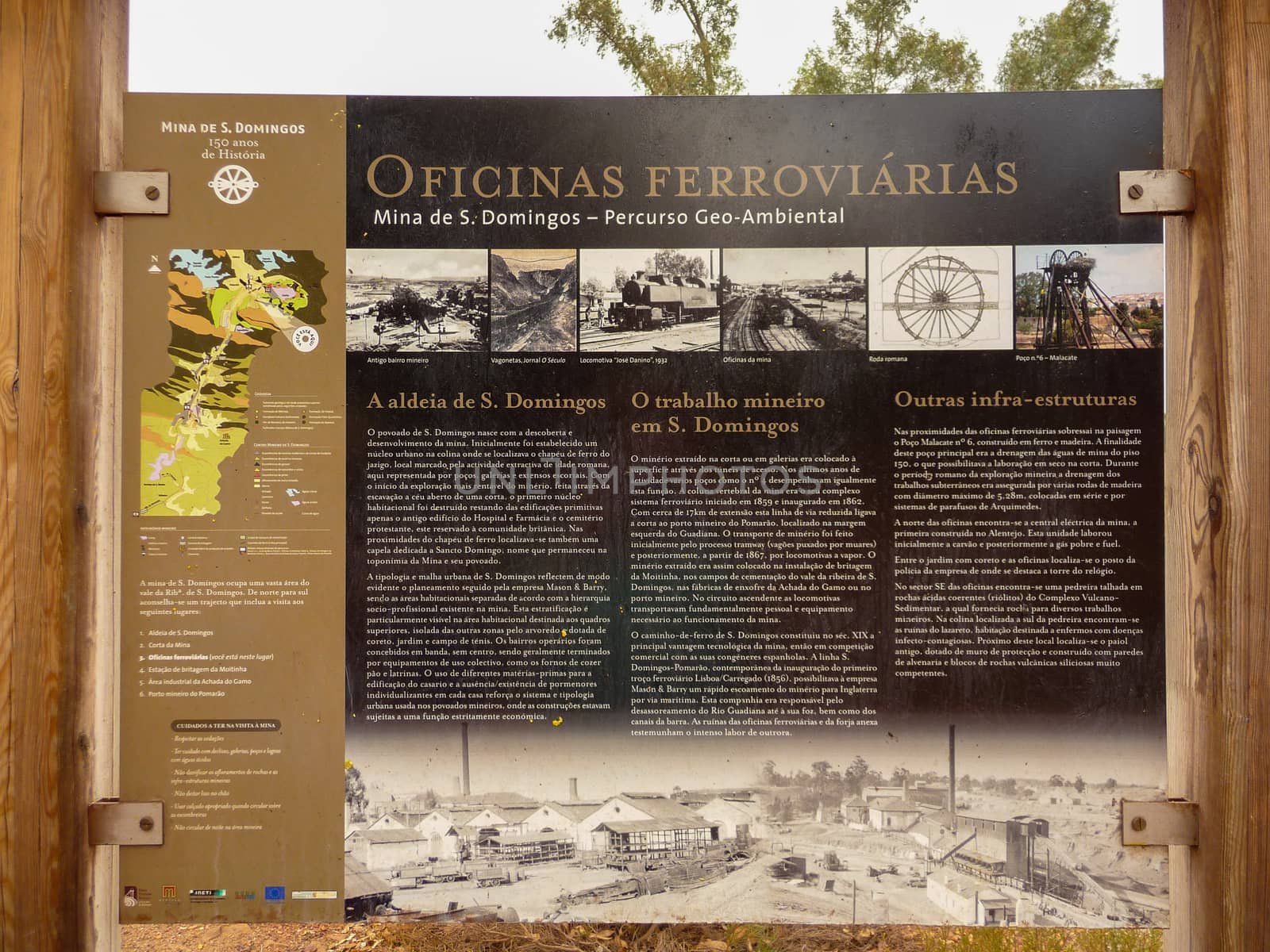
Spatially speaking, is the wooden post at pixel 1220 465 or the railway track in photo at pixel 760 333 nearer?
the wooden post at pixel 1220 465

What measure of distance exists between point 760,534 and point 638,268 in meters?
1.03

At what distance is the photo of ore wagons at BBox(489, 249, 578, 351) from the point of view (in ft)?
7.61

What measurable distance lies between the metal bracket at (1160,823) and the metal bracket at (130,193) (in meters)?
3.89

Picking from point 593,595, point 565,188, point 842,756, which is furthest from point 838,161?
point 842,756

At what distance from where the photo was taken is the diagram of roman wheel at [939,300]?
228cm

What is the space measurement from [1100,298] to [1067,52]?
13.8 ft

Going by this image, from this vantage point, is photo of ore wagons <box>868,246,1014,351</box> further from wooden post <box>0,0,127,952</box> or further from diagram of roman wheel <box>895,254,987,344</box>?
wooden post <box>0,0,127,952</box>

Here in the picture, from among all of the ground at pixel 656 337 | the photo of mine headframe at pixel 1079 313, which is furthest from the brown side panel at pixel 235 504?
the photo of mine headframe at pixel 1079 313

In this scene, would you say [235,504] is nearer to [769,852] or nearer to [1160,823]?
[769,852]

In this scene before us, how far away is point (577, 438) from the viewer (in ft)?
7.59

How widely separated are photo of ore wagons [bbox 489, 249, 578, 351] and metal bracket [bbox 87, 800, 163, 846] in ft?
6.48

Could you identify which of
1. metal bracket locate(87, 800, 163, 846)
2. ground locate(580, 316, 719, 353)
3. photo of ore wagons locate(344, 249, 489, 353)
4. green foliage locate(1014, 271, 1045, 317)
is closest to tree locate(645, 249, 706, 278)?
ground locate(580, 316, 719, 353)

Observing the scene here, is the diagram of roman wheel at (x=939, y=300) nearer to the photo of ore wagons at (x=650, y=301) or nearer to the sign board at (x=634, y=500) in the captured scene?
the sign board at (x=634, y=500)

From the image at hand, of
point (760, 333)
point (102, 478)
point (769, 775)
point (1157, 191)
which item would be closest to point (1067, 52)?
point (1157, 191)
